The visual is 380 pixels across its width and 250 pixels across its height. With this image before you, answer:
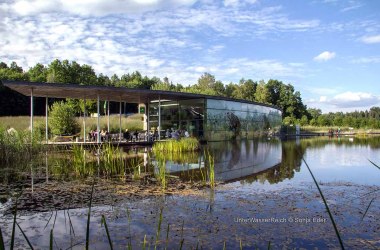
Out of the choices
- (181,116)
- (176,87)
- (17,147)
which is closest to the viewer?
(17,147)

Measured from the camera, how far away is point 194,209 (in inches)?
208

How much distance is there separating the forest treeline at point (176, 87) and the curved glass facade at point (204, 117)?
36.7 feet

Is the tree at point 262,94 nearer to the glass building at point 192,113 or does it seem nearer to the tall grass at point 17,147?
the glass building at point 192,113

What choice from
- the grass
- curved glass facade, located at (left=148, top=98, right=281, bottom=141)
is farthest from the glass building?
the grass

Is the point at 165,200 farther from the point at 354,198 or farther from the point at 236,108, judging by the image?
the point at 236,108

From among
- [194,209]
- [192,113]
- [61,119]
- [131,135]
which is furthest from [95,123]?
[194,209]

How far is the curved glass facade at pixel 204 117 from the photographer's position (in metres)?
23.6

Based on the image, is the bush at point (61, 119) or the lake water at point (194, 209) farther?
the bush at point (61, 119)

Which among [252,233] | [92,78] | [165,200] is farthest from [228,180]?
[92,78]

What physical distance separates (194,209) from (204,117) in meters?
18.2

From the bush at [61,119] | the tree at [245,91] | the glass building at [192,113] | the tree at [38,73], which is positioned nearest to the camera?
the glass building at [192,113]

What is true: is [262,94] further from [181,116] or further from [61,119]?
[61,119]

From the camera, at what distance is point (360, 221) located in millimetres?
4668

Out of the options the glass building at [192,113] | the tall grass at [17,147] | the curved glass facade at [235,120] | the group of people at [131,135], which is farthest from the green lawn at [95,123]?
the tall grass at [17,147]
